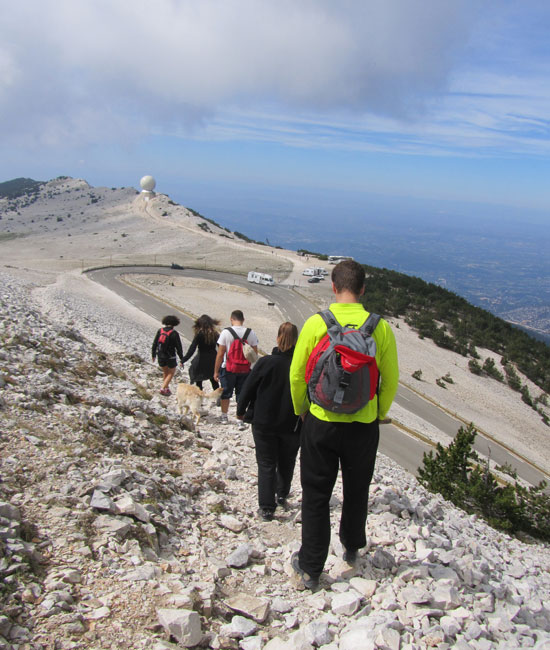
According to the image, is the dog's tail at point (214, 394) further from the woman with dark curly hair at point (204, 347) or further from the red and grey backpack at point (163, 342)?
the red and grey backpack at point (163, 342)

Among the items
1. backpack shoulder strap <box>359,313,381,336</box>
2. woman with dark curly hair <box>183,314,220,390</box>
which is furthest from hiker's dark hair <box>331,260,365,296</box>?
woman with dark curly hair <box>183,314,220,390</box>

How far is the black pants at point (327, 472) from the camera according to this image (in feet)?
11.6

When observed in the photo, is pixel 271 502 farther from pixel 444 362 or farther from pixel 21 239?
pixel 21 239

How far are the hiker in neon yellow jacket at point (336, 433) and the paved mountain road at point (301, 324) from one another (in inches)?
371

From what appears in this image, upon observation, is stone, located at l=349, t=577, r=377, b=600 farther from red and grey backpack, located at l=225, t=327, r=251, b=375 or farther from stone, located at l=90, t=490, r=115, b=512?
red and grey backpack, located at l=225, t=327, r=251, b=375

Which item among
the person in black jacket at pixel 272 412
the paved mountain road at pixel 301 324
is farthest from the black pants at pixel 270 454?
the paved mountain road at pixel 301 324

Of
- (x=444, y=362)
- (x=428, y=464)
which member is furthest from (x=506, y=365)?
(x=428, y=464)

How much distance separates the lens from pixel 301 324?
33.9 metres

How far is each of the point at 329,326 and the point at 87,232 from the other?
255 ft

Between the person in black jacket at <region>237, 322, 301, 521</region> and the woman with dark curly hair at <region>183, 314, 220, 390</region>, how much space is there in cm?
339

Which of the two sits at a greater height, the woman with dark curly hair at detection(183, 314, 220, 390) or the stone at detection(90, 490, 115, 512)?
the woman with dark curly hair at detection(183, 314, 220, 390)

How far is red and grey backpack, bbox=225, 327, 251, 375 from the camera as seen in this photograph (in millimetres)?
7512

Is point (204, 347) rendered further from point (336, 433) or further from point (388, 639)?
point (388, 639)

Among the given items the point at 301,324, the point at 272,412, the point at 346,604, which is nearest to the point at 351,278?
the point at 272,412
